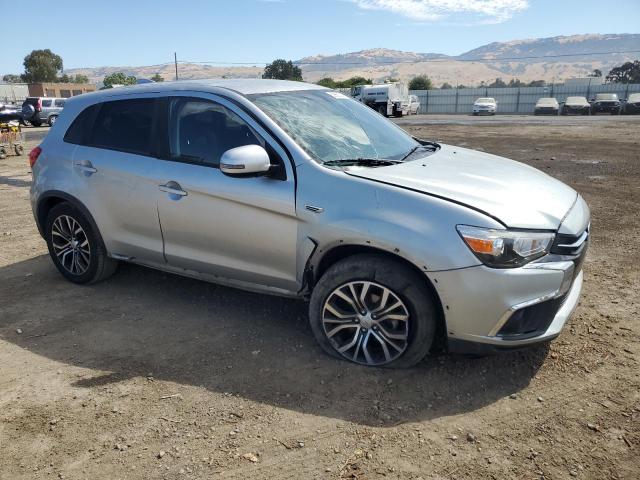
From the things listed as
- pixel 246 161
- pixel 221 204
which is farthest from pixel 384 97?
pixel 246 161

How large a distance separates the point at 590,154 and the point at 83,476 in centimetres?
1375

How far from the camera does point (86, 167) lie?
447 cm

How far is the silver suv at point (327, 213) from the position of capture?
2.98 meters

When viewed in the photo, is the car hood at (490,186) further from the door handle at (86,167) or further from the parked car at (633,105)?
the parked car at (633,105)

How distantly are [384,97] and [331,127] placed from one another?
32141 millimetres

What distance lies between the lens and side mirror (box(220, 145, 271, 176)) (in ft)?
10.9

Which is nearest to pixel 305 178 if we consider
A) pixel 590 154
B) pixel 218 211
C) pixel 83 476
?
pixel 218 211

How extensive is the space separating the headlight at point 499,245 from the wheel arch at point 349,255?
1.11 feet

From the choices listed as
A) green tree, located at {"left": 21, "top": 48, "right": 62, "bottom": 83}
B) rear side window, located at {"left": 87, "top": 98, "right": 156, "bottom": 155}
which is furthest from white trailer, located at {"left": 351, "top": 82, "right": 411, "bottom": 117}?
green tree, located at {"left": 21, "top": 48, "right": 62, "bottom": 83}

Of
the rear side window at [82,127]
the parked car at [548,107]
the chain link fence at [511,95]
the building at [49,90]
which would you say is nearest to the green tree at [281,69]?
the building at [49,90]

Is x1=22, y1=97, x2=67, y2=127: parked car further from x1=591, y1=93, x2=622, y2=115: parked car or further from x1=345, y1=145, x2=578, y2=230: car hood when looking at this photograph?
x1=591, y1=93, x2=622, y2=115: parked car

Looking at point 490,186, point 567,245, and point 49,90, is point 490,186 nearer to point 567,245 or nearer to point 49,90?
point 567,245

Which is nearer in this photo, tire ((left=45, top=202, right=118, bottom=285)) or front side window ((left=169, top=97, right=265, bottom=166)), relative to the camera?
front side window ((left=169, top=97, right=265, bottom=166))

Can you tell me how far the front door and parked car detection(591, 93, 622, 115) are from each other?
39.8 meters
